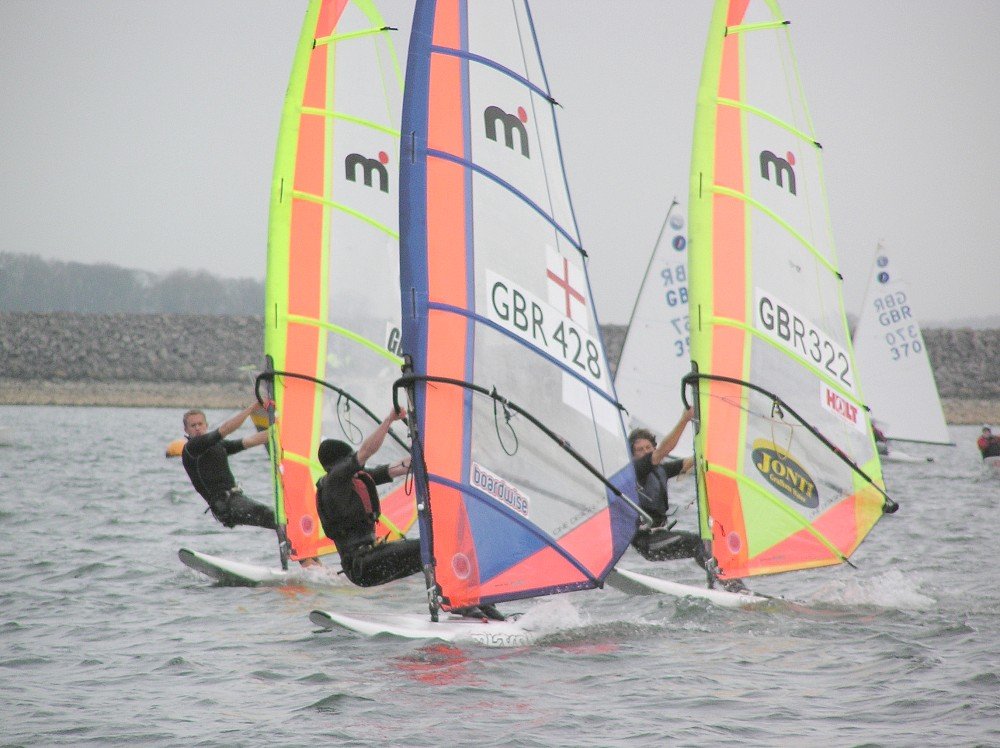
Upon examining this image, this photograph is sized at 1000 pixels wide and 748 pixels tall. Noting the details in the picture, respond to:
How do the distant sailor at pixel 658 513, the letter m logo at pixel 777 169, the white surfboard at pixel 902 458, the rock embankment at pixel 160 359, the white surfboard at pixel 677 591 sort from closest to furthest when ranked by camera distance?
the white surfboard at pixel 677 591 < the letter m logo at pixel 777 169 < the distant sailor at pixel 658 513 < the white surfboard at pixel 902 458 < the rock embankment at pixel 160 359

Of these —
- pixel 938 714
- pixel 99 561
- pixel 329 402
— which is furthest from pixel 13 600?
pixel 938 714

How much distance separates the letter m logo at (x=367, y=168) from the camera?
1133 cm

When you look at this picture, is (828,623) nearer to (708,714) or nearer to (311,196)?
(708,714)

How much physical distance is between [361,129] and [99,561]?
15.3 feet

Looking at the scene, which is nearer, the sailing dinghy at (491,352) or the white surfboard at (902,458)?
the sailing dinghy at (491,352)

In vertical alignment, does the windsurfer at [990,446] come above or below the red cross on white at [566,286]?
below

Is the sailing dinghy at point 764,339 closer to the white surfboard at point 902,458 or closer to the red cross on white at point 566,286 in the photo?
the red cross on white at point 566,286

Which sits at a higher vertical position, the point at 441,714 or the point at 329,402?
the point at 329,402

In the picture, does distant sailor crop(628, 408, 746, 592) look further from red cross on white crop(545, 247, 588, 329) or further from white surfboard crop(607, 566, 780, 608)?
red cross on white crop(545, 247, 588, 329)

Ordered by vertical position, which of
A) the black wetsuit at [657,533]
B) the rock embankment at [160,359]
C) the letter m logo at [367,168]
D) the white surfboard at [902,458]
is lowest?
the black wetsuit at [657,533]

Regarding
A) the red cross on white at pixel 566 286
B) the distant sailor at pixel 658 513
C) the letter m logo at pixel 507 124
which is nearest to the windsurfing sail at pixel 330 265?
the distant sailor at pixel 658 513

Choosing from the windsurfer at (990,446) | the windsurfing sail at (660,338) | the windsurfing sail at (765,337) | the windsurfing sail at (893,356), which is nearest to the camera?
the windsurfing sail at (765,337)

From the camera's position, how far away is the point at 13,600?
31.5 feet

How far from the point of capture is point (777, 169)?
9.78 m
